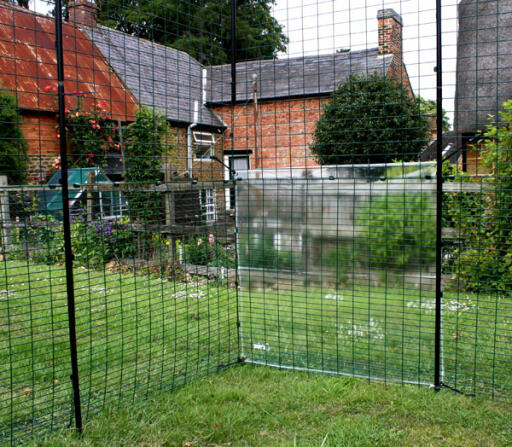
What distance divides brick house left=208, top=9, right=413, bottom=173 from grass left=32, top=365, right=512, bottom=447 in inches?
64.3

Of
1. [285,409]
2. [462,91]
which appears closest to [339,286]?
[285,409]

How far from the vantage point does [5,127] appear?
8.17 m

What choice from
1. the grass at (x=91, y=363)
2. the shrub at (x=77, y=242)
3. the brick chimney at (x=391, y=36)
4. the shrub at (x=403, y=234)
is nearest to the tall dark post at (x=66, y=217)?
the grass at (x=91, y=363)

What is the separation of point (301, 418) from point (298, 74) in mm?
10392

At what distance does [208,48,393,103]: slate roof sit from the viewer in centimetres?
372

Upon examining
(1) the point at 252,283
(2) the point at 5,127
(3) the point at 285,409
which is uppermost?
(2) the point at 5,127

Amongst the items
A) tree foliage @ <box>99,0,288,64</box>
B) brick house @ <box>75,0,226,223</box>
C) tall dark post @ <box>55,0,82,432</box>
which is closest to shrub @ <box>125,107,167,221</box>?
brick house @ <box>75,0,226,223</box>

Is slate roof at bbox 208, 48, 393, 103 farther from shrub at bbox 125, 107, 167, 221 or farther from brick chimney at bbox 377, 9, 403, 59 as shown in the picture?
shrub at bbox 125, 107, 167, 221

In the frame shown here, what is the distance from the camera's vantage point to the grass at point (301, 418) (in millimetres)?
2740

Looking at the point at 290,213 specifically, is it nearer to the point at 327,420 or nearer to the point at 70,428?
the point at 327,420

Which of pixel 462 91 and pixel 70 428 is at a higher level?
pixel 462 91

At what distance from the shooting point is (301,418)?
3.02m

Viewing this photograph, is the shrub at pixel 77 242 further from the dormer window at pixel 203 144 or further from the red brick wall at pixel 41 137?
the red brick wall at pixel 41 137

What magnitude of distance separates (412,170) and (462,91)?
628 cm
